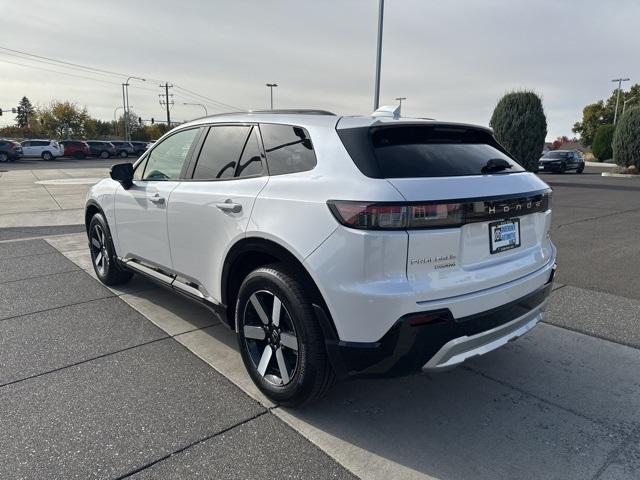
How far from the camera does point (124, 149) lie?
4881 cm

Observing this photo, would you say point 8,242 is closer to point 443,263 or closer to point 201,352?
point 201,352

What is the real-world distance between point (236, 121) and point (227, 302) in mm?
1272

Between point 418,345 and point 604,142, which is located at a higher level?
point 604,142

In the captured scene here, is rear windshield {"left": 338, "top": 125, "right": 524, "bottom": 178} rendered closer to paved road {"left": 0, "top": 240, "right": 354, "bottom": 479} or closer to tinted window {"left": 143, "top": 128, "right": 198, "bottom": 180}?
paved road {"left": 0, "top": 240, "right": 354, "bottom": 479}

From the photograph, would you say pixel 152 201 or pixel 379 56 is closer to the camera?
pixel 152 201

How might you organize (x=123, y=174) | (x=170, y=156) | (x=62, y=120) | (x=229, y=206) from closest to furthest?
1. (x=229, y=206)
2. (x=170, y=156)
3. (x=123, y=174)
4. (x=62, y=120)

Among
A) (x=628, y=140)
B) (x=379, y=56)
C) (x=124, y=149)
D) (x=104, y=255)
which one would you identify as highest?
(x=379, y=56)

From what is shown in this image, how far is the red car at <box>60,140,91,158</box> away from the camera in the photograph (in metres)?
43.0

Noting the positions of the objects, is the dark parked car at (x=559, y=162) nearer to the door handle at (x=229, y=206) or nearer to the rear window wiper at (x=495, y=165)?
the rear window wiper at (x=495, y=165)

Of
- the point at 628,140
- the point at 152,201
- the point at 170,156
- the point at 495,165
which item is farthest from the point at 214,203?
the point at 628,140

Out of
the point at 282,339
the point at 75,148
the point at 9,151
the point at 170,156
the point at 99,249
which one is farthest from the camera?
the point at 75,148

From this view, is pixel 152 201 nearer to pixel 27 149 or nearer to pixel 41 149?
pixel 41 149

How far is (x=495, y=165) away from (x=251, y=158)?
153cm

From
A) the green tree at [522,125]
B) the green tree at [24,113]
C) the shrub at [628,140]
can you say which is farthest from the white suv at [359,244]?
the green tree at [24,113]
